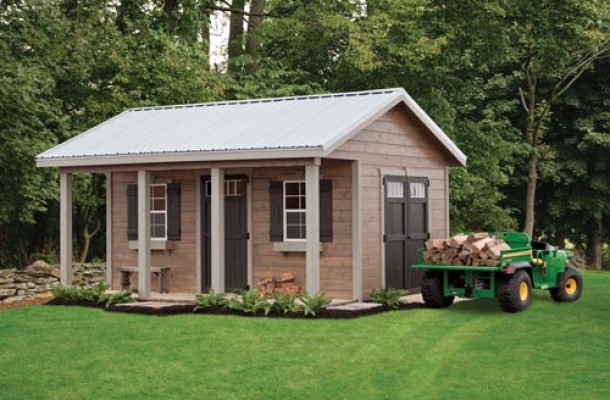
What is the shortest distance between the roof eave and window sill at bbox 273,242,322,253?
1943 millimetres

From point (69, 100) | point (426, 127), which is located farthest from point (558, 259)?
point (69, 100)

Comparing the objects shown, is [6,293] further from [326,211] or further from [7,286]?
[326,211]

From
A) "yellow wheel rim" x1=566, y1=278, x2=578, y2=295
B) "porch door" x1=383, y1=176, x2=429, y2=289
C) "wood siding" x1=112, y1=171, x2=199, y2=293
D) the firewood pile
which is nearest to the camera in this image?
the firewood pile

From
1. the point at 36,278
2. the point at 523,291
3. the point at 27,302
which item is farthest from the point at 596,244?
the point at 27,302

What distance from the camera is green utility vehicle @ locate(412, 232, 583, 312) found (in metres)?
16.5

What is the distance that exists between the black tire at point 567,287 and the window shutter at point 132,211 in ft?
26.3

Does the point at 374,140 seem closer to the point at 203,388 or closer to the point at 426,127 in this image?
the point at 426,127

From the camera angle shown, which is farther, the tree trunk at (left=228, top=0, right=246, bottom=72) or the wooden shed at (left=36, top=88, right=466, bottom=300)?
the tree trunk at (left=228, top=0, right=246, bottom=72)

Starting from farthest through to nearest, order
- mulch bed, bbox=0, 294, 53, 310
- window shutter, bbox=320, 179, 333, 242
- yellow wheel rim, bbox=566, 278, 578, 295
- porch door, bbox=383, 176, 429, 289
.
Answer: mulch bed, bbox=0, 294, 53, 310
porch door, bbox=383, 176, 429, 289
yellow wheel rim, bbox=566, 278, 578, 295
window shutter, bbox=320, 179, 333, 242

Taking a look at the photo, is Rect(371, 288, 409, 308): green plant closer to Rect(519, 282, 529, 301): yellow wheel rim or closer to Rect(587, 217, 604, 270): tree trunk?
Rect(519, 282, 529, 301): yellow wheel rim

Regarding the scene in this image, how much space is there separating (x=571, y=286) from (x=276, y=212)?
546 centimetres

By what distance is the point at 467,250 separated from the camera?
1661cm

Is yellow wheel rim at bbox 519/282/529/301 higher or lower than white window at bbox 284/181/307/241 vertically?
lower

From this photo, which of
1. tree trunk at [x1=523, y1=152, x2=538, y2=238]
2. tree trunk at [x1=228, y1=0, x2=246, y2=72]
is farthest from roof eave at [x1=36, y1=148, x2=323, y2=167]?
tree trunk at [x1=523, y1=152, x2=538, y2=238]
